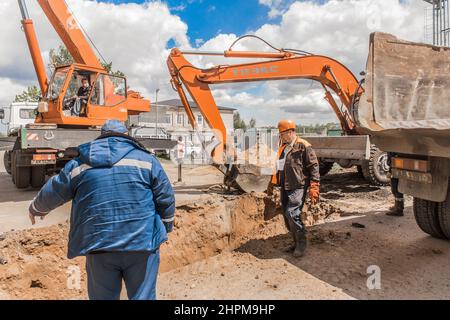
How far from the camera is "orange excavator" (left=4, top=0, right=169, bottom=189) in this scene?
298 inches

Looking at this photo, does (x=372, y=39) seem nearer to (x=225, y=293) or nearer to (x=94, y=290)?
(x=225, y=293)

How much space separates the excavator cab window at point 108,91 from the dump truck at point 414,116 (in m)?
6.03

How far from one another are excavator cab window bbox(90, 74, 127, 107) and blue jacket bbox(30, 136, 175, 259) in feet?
20.5

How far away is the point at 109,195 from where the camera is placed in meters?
2.44

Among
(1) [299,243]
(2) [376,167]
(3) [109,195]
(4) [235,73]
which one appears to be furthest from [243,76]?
(3) [109,195]

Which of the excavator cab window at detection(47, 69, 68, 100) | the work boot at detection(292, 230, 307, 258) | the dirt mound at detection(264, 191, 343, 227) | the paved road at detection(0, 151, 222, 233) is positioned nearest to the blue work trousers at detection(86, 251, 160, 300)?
the work boot at detection(292, 230, 307, 258)

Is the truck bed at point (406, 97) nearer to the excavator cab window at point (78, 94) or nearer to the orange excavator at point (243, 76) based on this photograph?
the orange excavator at point (243, 76)

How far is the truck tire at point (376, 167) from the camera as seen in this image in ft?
27.2

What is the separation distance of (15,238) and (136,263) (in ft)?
8.90

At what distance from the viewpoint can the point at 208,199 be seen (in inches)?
234

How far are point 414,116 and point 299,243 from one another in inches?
110

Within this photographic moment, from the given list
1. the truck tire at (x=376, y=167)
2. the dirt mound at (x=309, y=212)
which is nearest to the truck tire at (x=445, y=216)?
the dirt mound at (x=309, y=212)

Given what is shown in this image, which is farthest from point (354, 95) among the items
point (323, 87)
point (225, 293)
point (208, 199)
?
point (225, 293)

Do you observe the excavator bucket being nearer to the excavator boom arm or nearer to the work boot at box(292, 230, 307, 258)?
the excavator boom arm
